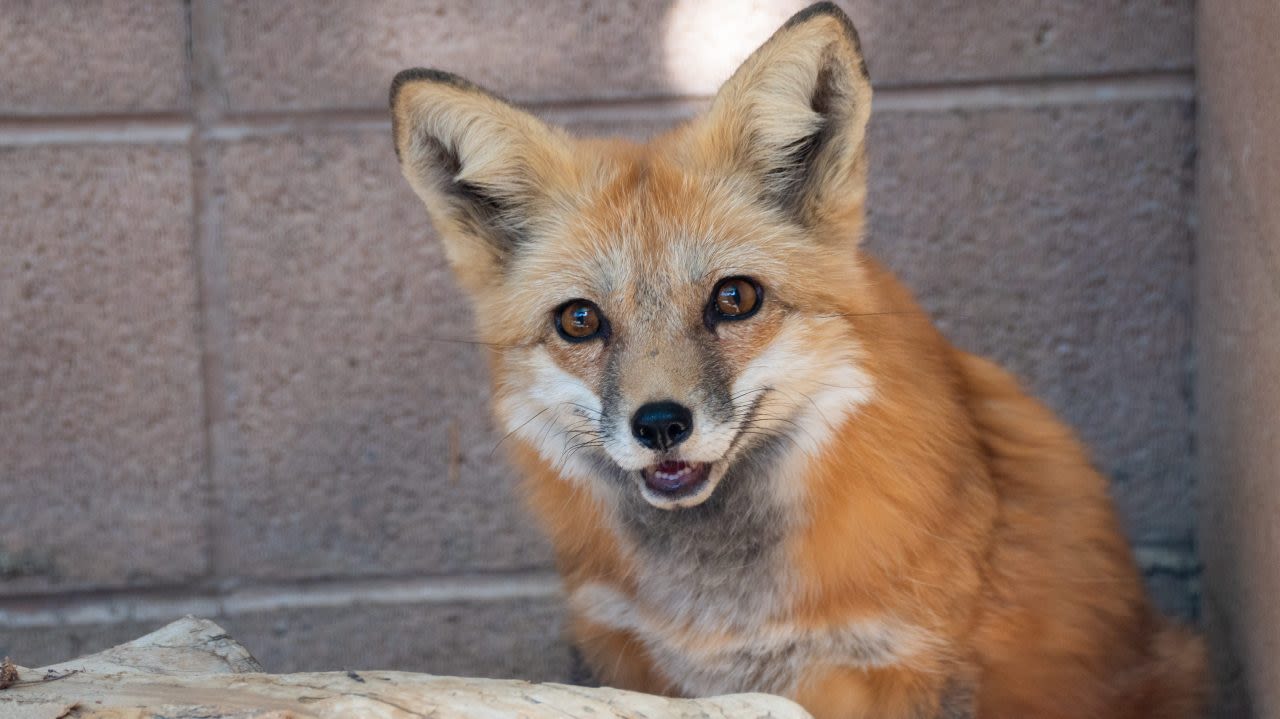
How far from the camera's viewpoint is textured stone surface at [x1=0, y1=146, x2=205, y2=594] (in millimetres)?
3250

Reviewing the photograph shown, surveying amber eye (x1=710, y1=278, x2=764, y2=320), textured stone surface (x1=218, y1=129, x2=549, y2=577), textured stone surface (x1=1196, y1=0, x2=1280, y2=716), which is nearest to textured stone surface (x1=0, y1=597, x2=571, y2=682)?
textured stone surface (x1=218, y1=129, x2=549, y2=577)

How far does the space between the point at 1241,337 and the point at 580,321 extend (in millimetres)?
1526

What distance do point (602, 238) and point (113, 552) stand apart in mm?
1969

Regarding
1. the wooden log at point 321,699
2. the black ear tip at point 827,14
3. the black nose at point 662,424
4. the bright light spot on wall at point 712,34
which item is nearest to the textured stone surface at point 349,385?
the bright light spot on wall at point 712,34

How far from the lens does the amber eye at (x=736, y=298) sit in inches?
87.4

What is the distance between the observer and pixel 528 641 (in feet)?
11.3

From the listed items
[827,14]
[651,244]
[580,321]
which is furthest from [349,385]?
[827,14]

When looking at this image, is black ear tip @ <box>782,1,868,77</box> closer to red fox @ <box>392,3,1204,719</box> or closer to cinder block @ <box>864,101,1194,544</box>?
red fox @ <box>392,3,1204,719</box>

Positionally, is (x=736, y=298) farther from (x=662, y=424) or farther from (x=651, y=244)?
(x=662, y=424)

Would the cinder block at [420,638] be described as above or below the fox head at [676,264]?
below

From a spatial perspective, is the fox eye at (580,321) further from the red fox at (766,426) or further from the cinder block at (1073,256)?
the cinder block at (1073,256)

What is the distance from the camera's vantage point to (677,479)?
2.13 m

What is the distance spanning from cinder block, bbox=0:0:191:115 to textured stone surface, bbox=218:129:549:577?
0.29m

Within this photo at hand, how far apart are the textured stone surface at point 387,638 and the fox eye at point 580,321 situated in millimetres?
1307
